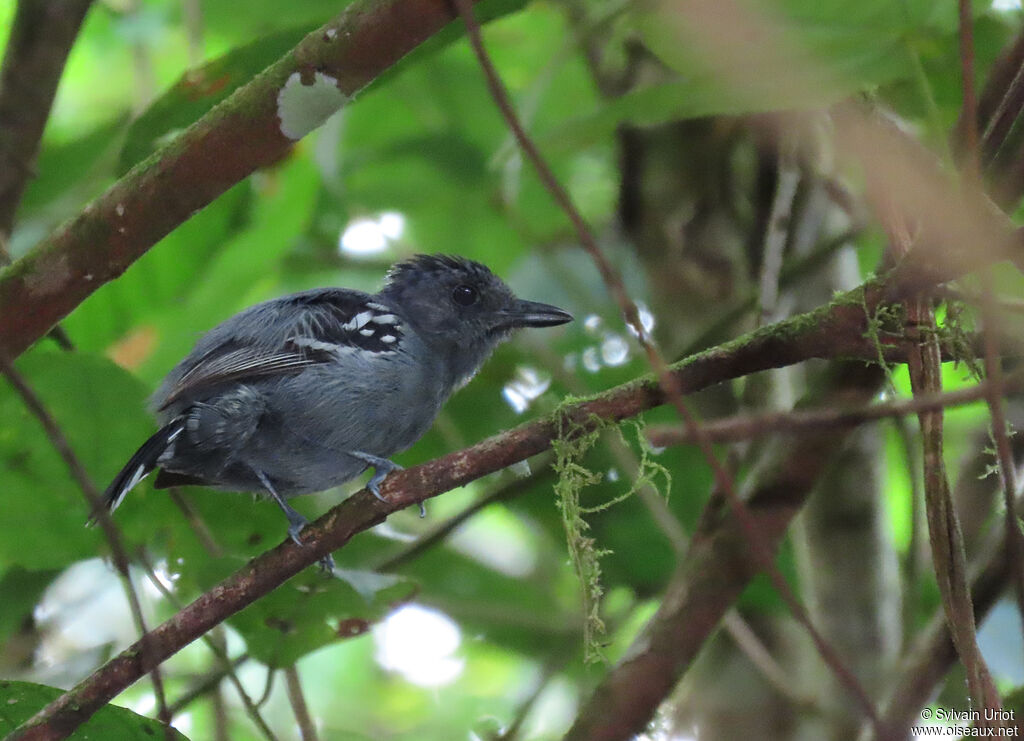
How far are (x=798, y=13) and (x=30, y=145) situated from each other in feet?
6.39

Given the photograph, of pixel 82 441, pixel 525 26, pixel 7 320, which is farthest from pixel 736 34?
pixel 525 26

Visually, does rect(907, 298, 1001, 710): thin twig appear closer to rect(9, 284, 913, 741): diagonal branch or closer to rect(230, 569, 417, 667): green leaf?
rect(9, 284, 913, 741): diagonal branch

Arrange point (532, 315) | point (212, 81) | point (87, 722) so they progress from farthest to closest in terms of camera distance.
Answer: point (532, 315) < point (212, 81) < point (87, 722)

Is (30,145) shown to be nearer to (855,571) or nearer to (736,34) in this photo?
(736,34)

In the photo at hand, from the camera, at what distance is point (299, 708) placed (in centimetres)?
275

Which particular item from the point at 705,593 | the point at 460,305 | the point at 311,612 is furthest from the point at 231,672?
the point at 460,305

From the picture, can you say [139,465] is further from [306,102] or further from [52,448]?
[306,102]

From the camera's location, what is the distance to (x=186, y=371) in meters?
3.13

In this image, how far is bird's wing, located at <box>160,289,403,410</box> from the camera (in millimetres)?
3016

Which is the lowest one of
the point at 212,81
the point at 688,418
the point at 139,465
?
the point at 688,418

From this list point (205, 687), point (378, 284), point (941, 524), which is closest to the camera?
point (941, 524)

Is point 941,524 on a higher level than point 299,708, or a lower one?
lower

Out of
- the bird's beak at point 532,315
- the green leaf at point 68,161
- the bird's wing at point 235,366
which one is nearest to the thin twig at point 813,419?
the bird's wing at point 235,366

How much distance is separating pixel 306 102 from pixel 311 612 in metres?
1.23
